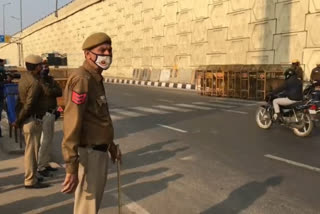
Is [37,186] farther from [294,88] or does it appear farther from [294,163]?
[294,88]

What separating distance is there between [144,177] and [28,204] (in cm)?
183

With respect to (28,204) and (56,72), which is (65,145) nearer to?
(28,204)

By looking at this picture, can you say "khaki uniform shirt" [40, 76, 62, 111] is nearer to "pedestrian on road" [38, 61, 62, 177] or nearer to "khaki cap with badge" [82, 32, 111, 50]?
"pedestrian on road" [38, 61, 62, 177]

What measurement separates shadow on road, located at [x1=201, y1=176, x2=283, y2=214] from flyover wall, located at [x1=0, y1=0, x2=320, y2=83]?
13163mm

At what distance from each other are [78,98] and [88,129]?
0.29m

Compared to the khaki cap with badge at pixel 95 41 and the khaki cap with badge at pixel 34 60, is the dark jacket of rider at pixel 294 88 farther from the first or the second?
the khaki cap with badge at pixel 95 41

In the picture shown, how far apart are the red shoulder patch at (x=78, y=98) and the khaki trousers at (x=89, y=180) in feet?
1.37

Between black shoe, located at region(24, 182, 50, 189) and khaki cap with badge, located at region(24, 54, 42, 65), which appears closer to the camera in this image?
khaki cap with badge, located at region(24, 54, 42, 65)

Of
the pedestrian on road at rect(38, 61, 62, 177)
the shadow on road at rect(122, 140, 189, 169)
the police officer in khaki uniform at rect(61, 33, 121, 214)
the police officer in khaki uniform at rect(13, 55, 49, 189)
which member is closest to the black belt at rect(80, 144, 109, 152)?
the police officer in khaki uniform at rect(61, 33, 121, 214)

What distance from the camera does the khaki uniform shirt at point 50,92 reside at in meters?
5.39

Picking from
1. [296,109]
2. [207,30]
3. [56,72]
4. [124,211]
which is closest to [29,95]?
[124,211]

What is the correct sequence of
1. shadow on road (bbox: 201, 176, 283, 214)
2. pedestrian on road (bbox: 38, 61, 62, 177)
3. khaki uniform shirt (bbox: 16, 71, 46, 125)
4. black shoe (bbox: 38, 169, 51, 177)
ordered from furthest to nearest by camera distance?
1. black shoe (bbox: 38, 169, 51, 177)
2. pedestrian on road (bbox: 38, 61, 62, 177)
3. khaki uniform shirt (bbox: 16, 71, 46, 125)
4. shadow on road (bbox: 201, 176, 283, 214)

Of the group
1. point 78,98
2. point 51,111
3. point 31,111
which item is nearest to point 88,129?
point 78,98

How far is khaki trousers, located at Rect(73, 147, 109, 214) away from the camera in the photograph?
2.93m
